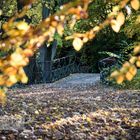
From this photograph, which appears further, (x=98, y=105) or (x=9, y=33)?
(x=98, y=105)

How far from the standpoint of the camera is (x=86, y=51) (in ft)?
93.2

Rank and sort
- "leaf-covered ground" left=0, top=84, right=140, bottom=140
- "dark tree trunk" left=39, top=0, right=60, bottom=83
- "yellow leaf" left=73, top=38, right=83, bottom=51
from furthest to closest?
"dark tree trunk" left=39, top=0, right=60, bottom=83
"leaf-covered ground" left=0, top=84, right=140, bottom=140
"yellow leaf" left=73, top=38, right=83, bottom=51

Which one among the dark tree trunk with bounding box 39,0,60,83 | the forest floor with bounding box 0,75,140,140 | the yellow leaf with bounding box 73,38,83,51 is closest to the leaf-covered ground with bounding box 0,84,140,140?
the forest floor with bounding box 0,75,140,140

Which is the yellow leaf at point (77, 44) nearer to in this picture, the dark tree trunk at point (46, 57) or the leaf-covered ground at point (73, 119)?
the leaf-covered ground at point (73, 119)

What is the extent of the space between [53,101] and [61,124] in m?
2.12

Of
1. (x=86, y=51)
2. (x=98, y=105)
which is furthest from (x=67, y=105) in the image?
(x=86, y=51)

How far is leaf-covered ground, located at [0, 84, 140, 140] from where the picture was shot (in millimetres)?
5160

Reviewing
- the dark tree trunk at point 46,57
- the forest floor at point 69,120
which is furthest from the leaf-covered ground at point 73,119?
the dark tree trunk at point 46,57

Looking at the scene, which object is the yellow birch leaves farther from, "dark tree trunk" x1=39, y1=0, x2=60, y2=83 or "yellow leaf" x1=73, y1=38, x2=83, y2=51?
"dark tree trunk" x1=39, y1=0, x2=60, y2=83

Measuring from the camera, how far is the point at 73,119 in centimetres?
587

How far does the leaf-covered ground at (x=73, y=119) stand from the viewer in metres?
5.16

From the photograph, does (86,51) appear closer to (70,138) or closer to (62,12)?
(70,138)

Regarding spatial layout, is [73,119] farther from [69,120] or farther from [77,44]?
[77,44]

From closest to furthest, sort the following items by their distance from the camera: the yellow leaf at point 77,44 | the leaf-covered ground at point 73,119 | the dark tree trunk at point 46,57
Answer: the yellow leaf at point 77,44
the leaf-covered ground at point 73,119
the dark tree trunk at point 46,57
